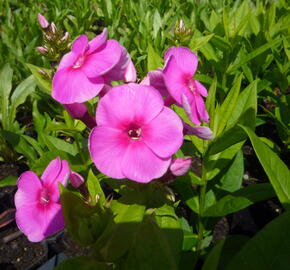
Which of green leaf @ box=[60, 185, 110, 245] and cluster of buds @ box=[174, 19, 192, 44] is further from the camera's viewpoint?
cluster of buds @ box=[174, 19, 192, 44]

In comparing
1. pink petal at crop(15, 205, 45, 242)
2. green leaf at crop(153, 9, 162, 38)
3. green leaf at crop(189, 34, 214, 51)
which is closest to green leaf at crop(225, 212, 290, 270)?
pink petal at crop(15, 205, 45, 242)

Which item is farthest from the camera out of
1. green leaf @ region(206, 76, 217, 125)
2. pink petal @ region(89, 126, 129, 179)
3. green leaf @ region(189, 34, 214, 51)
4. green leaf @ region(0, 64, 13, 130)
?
green leaf @ region(0, 64, 13, 130)

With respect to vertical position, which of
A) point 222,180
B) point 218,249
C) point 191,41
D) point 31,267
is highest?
point 218,249

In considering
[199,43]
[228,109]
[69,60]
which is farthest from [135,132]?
[199,43]

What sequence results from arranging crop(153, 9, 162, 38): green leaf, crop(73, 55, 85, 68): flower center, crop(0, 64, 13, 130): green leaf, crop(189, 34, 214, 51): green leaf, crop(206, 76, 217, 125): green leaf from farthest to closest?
crop(153, 9, 162, 38): green leaf < crop(0, 64, 13, 130): green leaf < crop(189, 34, 214, 51): green leaf < crop(206, 76, 217, 125): green leaf < crop(73, 55, 85, 68): flower center

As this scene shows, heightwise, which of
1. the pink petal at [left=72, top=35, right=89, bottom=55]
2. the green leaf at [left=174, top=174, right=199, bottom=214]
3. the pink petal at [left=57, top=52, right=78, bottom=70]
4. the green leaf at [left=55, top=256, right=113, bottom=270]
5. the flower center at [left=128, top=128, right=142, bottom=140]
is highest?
the pink petal at [left=72, top=35, right=89, bottom=55]

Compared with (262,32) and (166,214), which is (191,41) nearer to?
(262,32)

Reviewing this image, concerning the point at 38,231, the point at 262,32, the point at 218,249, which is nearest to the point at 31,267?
the point at 38,231

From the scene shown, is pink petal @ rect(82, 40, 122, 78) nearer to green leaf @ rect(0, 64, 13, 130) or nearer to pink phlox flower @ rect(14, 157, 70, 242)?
pink phlox flower @ rect(14, 157, 70, 242)
